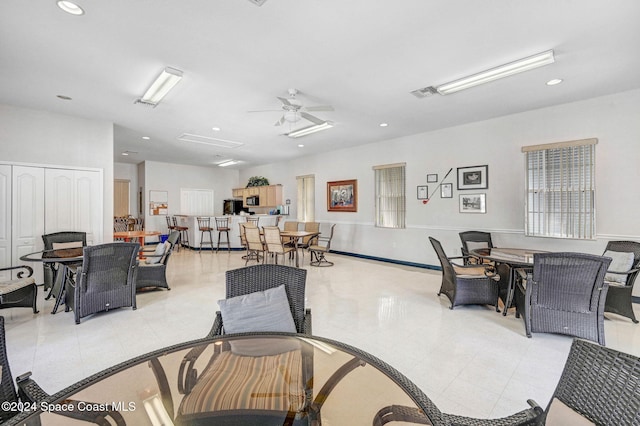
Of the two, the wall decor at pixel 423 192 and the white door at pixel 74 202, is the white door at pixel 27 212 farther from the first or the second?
the wall decor at pixel 423 192

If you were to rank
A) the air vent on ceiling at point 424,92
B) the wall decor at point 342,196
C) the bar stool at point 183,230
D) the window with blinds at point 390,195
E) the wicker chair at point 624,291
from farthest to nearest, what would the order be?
the bar stool at point 183,230 → the wall decor at point 342,196 → the window with blinds at point 390,195 → the air vent on ceiling at point 424,92 → the wicker chair at point 624,291

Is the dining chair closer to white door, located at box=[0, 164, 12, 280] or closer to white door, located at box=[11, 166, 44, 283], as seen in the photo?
white door, located at box=[11, 166, 44, 283]

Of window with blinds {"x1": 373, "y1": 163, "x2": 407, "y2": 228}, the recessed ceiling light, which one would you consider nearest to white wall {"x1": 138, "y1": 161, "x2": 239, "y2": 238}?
window with blinds {"x1": 373, "y1": 163, "x2": 407, "y2": 228}

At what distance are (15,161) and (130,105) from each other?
2060 millimetres

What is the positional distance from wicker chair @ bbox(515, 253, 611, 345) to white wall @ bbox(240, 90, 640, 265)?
7.34 ft

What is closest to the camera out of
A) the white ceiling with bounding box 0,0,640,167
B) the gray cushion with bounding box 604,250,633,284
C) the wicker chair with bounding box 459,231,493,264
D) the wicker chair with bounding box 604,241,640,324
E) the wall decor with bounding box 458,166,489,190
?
the white ceiling with bounding box 0,0,640,167

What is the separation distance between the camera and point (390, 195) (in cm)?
696

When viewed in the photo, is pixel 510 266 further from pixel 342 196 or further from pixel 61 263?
pixel 61 263

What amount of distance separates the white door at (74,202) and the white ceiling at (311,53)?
1.10m

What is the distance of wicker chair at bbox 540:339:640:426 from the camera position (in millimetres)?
890

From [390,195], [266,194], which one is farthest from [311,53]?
[266,194]

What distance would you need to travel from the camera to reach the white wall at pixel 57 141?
4579 millimetres

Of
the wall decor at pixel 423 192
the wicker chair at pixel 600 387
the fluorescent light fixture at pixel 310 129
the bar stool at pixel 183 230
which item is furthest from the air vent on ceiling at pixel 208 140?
the wicker chair at pixel 600 387

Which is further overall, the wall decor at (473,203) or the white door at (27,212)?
the wall decor at (473,203)
